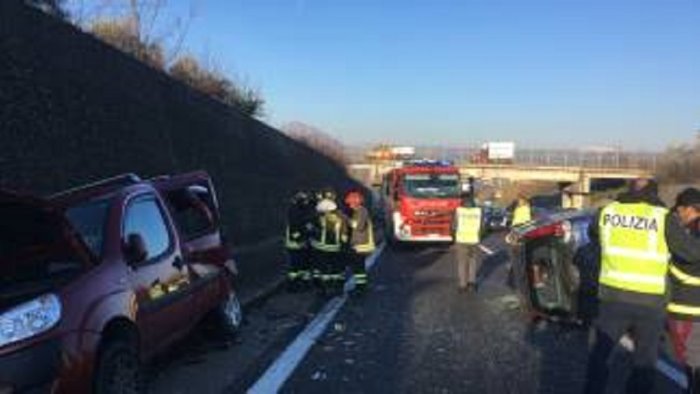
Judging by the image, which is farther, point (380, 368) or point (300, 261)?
point (300, 261)

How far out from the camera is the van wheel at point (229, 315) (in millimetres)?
11898

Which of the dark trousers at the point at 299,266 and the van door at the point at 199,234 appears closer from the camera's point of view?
the van door at the point at 199,234

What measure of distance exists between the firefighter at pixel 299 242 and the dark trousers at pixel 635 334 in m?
9.71

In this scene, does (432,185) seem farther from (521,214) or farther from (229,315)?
(229,315)

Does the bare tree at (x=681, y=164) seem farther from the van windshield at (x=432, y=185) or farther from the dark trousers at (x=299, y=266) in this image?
the dark trousers at (x=299, y=266)

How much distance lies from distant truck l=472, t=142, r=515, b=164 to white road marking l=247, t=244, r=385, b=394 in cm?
9641

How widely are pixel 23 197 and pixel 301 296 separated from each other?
378 inches

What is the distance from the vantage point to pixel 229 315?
40.0 feet

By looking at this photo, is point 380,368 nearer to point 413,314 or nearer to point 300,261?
point 413,314

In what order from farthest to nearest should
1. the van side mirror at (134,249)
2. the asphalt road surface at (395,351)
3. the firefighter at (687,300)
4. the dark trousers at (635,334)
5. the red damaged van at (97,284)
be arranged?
1. the asphalt road surface at (395,351)
2. the van side mirror at (134,249)
3. the firefighter at (687,300)
4. the dark trousers at (635,334)
5. the red damaged van at (97,284)

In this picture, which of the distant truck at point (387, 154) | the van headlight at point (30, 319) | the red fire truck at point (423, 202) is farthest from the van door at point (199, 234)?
the distant truck at point (387, 154)

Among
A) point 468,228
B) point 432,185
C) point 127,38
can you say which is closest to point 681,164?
point 432,185

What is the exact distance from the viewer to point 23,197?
8477mm

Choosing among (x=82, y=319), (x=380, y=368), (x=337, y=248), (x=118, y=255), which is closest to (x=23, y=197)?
(x=118, y=255)
